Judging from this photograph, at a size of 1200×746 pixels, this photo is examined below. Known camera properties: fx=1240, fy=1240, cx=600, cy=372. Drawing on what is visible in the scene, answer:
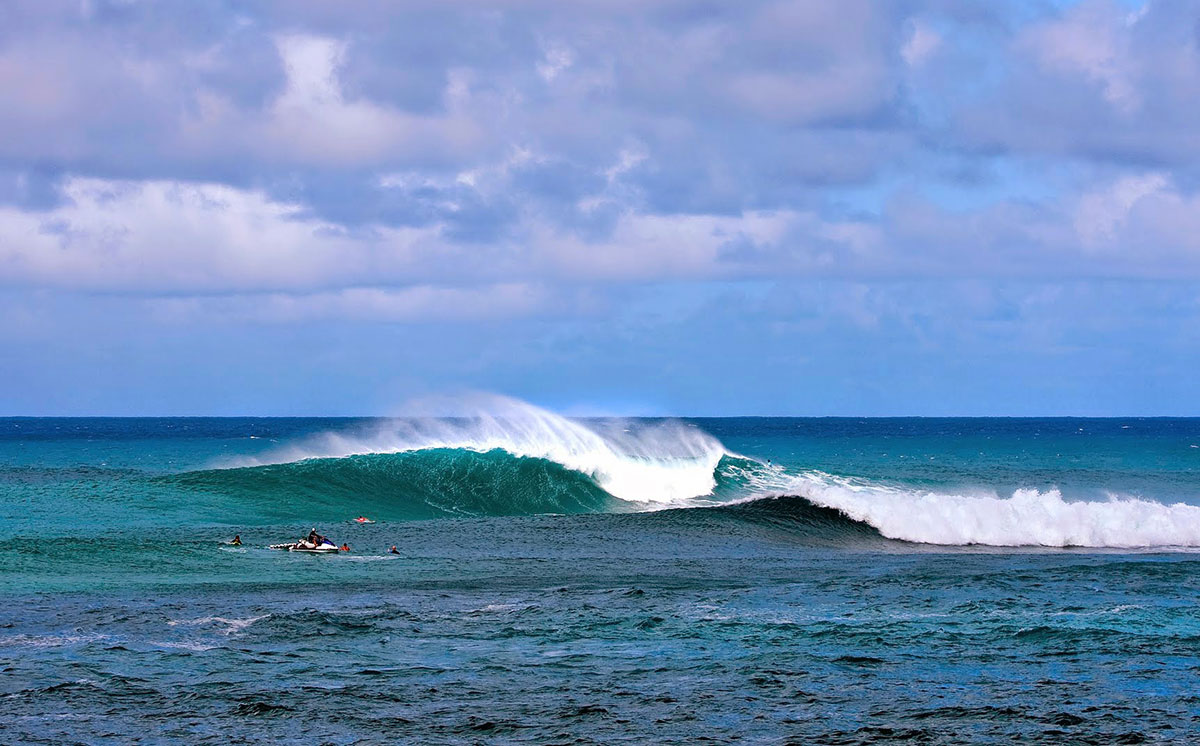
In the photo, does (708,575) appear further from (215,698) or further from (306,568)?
(215,698)

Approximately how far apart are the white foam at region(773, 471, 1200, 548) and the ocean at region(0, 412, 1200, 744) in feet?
0.32

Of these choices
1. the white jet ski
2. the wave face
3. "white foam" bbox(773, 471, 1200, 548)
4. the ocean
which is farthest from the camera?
the wave face

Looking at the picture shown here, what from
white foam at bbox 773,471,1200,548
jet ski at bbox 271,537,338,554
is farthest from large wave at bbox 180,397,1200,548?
jet ski at bbox 271,537,338,554

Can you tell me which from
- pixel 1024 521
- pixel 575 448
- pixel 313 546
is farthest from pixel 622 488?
pixel 313 546

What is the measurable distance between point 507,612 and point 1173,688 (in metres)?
10.2

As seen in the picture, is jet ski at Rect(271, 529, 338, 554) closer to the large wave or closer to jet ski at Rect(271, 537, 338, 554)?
jet ski at Rect(271, 537, 338, 554)

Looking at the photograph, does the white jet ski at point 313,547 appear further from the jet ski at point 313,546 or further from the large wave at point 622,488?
the large wave at point 622,488

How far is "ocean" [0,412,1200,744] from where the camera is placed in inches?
559

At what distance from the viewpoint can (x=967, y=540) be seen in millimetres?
34719

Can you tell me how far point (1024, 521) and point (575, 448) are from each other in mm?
18519

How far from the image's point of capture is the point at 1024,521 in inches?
1393

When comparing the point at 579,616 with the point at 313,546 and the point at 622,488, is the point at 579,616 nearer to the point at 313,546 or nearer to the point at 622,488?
the point at 313,546

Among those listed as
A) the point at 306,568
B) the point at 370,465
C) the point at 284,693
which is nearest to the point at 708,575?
the point at 306,568

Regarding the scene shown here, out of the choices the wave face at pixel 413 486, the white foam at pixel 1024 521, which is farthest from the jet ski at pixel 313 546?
the white foam at pixel 1024 521
